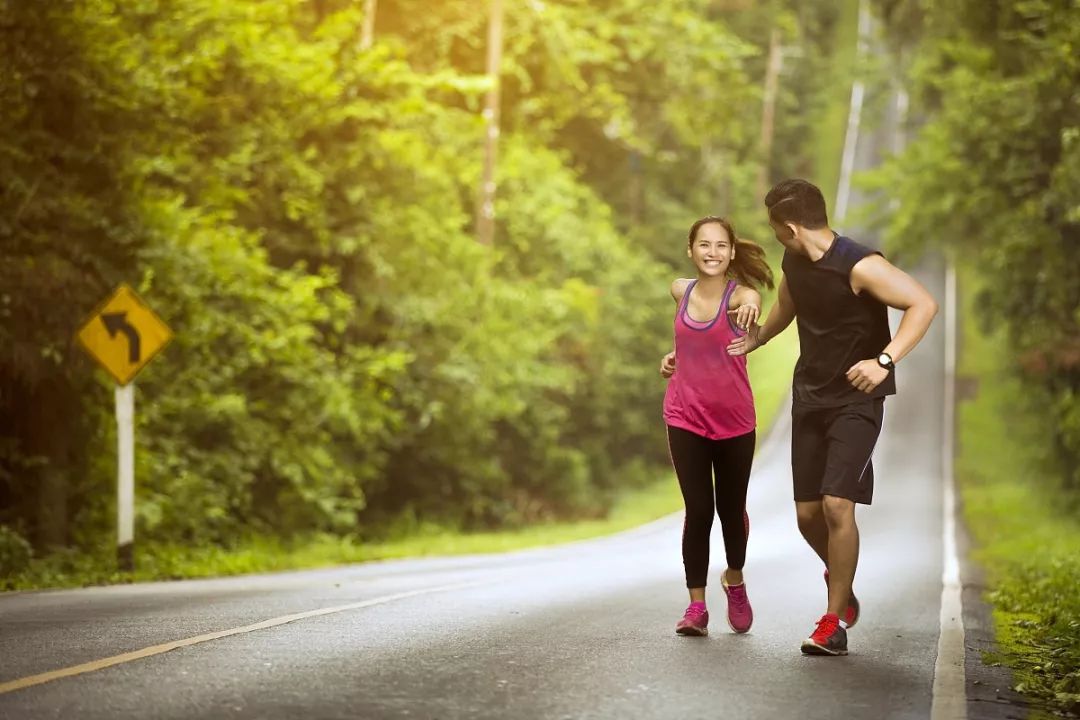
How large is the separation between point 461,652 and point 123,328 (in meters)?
8.46

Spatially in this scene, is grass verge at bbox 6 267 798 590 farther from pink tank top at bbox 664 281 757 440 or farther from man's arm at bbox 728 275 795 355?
man's arm at bbox 728 275 795 355

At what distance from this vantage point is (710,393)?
8.23 metres

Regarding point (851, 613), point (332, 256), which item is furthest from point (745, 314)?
point (332, 256)

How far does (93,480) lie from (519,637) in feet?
33.3

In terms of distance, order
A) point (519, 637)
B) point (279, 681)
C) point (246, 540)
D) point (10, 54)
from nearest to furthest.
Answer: point (279, 681), point (519, 637), point (10, 54), point (246, 540)

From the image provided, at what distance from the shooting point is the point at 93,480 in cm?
1727

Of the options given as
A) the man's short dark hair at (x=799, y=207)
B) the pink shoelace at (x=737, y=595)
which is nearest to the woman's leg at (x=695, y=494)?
the pink shoelace at (x=737, y=595)

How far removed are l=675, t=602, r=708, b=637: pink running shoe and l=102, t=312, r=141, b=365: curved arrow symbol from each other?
26.8 feet

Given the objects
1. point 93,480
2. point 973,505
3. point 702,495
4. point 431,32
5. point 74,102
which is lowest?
point 973,505

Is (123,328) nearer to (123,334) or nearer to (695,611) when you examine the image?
(123,334)

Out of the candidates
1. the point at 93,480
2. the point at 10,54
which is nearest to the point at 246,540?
the point at 93,480

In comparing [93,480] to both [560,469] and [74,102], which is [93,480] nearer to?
[74,102]

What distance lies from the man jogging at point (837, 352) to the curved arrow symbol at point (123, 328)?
332 inches

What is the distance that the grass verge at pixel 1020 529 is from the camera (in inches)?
337
